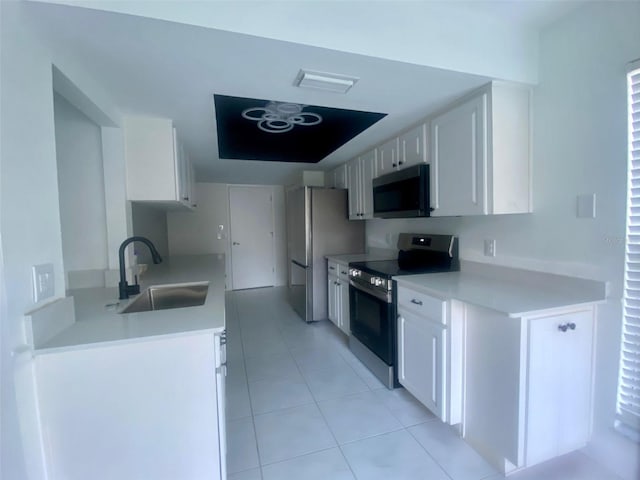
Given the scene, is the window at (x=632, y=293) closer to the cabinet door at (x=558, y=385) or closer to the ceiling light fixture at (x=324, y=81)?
the cabinet door at (x=558, y=385)

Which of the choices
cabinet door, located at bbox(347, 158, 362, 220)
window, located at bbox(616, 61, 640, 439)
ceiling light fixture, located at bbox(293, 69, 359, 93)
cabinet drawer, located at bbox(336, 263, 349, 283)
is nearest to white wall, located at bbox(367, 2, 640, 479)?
window, located at bbox(616, 61, 640, 439)

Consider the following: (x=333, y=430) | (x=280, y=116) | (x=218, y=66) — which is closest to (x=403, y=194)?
(x=280, y=116)

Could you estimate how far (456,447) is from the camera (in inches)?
65.4

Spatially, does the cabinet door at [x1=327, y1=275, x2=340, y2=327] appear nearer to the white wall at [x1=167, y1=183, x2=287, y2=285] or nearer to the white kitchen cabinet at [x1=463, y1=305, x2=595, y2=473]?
the white kitchen cabinet at [x1=463, y1=305, x2=595, y2=473]

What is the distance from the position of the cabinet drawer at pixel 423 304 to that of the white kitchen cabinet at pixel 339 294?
3.37 feet

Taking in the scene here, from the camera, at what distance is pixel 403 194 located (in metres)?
2.42

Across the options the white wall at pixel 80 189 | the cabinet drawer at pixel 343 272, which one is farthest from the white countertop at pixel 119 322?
the cabinet drawer at pixel 343 272

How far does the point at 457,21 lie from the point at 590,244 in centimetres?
130

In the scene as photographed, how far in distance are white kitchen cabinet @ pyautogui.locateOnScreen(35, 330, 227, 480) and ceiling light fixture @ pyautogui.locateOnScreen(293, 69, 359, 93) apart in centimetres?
130

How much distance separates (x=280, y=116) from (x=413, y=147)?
108 centimetres

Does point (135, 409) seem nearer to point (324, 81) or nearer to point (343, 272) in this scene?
point (324, 81)

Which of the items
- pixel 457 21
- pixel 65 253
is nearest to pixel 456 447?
pixel 457 21

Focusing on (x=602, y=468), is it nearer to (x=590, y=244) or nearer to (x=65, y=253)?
(x=590, y=244)

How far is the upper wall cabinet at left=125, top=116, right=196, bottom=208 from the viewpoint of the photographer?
2059 millimetres
